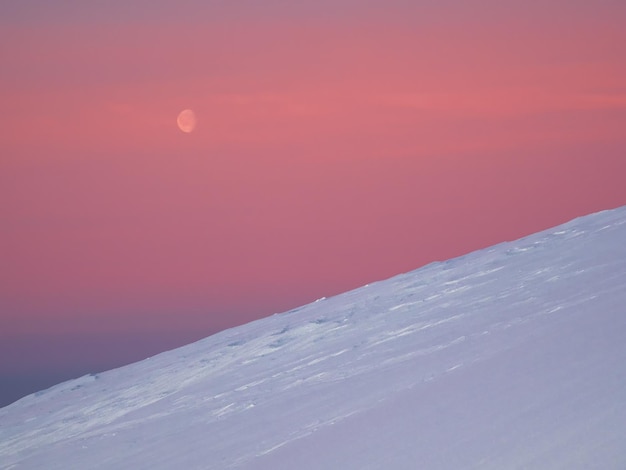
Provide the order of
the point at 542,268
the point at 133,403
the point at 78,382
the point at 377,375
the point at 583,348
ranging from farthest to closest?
the point at 78,382, the point at 133,403, the point at 542,268, the point at 377,375, the point at 583,348

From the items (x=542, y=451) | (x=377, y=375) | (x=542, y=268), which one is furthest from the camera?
(x=542, y=268)

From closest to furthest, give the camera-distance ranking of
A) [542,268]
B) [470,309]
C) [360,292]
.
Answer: [470,309] < [542,268] < [360,292]

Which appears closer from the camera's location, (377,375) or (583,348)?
(583,348)

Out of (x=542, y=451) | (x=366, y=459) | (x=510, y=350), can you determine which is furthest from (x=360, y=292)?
(x=542, y=451)

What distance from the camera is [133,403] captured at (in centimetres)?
750

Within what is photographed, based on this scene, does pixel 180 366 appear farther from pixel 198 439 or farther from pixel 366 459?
pixel 366 459

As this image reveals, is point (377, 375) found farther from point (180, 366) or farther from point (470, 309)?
point (180, 366)

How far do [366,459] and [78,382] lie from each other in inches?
242

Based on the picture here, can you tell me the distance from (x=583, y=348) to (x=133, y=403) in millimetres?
3989

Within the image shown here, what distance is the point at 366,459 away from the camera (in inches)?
168

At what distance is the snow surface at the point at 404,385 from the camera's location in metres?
4.04

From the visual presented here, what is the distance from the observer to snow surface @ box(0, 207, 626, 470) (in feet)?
13.2

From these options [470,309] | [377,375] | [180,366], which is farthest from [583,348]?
[180,366]

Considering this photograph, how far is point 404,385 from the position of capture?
203 inches
